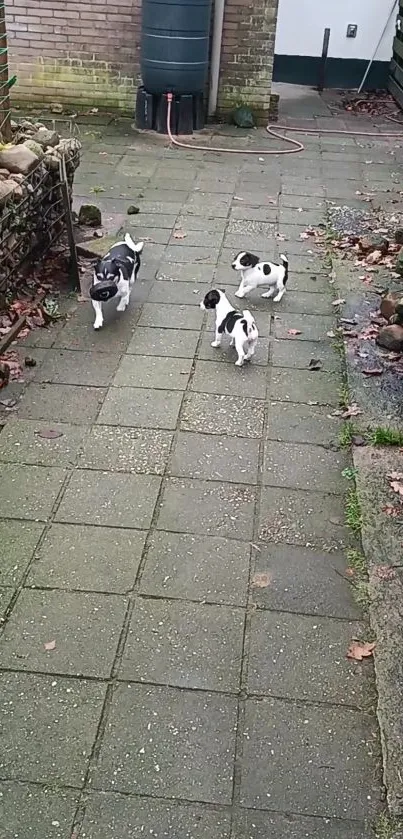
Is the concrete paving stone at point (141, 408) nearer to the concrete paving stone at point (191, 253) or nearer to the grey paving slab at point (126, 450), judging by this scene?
the grey paving slab at point (126, 450)

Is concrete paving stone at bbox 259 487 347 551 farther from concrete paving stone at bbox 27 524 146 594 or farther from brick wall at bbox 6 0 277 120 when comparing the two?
brick wall at bbox 6 0 277 120

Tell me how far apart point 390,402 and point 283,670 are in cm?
191

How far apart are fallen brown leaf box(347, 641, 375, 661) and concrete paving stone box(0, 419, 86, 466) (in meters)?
1.48

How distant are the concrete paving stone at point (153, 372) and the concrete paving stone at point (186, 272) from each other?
3.91 feet

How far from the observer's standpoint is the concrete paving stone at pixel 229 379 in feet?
13.6

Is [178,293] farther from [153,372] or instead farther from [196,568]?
[196,568]

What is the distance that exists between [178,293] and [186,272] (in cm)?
39

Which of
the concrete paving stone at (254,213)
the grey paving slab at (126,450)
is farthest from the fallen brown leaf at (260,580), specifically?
the concrete paving stone at (254,213)

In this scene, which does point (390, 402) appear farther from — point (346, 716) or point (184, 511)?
point (346, 716)

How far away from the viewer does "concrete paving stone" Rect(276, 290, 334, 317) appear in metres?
5.12

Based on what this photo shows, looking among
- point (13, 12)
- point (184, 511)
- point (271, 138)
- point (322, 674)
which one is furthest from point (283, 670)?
point (13, 12)

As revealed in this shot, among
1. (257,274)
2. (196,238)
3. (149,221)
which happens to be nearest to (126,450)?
(257,274)

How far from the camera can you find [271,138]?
9.54m

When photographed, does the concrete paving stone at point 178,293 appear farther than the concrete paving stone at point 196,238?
A: No
